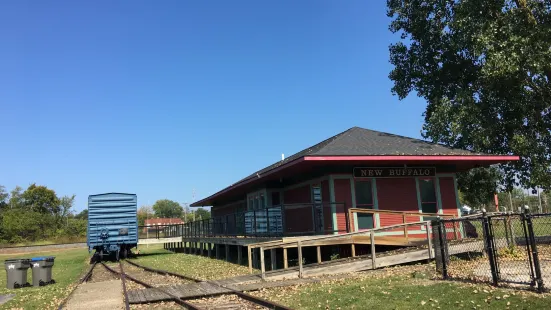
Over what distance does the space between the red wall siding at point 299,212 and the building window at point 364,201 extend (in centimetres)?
229

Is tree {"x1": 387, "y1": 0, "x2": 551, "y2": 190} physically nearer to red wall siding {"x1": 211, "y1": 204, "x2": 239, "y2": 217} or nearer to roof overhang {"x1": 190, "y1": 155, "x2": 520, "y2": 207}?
roof overhang {"x1": 190, "y1": 155, "x2": 520, "y2": 207}

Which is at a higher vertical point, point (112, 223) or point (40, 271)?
point (112, 223)

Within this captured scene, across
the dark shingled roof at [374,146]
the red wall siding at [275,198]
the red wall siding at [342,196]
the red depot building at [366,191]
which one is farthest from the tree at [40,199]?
the red wall siding at [342,196]

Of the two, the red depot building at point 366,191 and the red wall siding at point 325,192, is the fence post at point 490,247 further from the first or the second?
the red wall siding at point 325,192

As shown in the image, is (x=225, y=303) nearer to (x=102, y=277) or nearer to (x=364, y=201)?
(x=364, y=201)

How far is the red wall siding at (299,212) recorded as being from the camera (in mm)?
19180

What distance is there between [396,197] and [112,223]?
1759 centimetres

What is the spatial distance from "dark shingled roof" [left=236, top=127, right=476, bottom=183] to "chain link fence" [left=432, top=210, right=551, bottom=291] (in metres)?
3.21

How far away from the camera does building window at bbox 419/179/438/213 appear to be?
18109mm

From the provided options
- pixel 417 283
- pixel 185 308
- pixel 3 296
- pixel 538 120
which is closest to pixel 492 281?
pixel 417 283

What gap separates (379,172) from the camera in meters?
17.5

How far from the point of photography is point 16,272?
15617 mm

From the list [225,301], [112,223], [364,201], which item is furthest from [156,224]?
[225,301]

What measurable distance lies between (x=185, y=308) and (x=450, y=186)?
13163 mm
